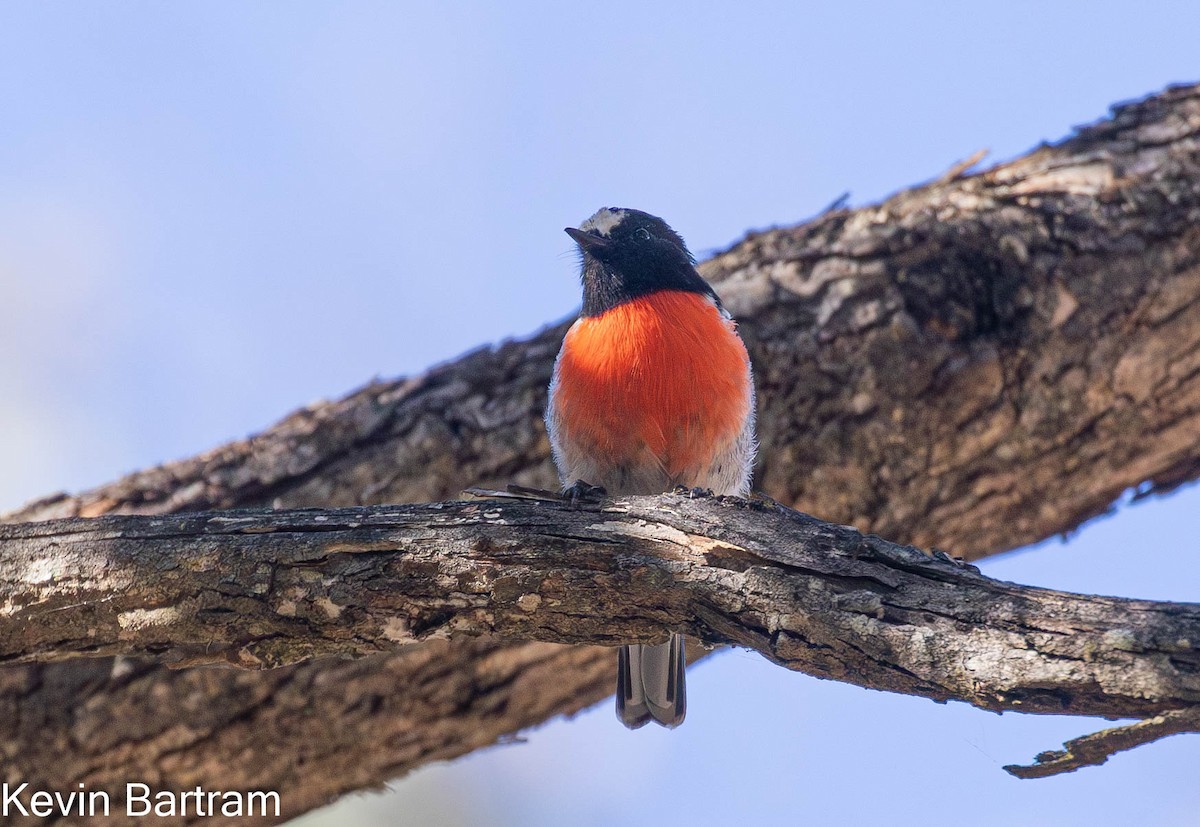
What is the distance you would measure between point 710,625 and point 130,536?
1922mm

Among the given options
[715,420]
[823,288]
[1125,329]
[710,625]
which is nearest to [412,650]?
[715,420]

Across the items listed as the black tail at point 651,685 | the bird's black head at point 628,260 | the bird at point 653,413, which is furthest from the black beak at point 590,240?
the black tail at point 651,685

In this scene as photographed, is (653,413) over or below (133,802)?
over

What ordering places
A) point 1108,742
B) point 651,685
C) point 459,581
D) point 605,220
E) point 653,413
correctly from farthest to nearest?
point 605,220 < point 651,685 < point 653,413 < point 459,581 < point 1108,742

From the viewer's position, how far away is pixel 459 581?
135 inches

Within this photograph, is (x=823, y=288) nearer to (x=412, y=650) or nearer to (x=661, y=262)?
(x=661, y=262)

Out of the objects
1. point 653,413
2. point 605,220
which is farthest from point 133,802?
point 605,220

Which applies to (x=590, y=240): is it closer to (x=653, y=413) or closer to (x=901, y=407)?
(x=653, y=413)

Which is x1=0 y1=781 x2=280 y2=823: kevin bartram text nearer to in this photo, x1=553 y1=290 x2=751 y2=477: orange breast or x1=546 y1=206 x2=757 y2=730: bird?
x1=546 y1=206 x2=757 y2=730: bird

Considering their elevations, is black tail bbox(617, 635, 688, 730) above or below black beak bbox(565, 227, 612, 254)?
below

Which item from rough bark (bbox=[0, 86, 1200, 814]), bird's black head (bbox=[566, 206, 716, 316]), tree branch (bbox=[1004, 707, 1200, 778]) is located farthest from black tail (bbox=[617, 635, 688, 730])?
tree branch (bbox=[1004, 707, 1200, 778])

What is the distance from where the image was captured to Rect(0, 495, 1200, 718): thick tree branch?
3115 mm

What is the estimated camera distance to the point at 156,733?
16.1ft

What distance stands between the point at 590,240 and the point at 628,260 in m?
0.22
